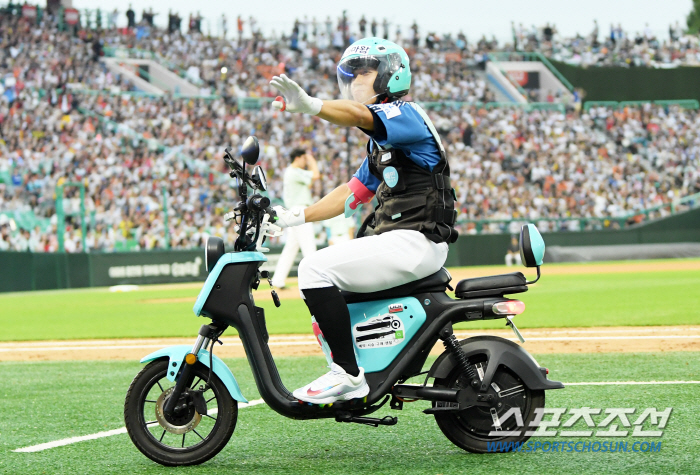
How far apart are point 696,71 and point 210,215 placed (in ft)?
89.9

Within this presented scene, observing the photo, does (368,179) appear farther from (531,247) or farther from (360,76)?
(531,247)

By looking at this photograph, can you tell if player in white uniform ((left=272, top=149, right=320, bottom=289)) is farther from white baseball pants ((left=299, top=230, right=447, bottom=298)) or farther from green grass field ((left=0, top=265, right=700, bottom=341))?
white baseball pants ((left=299, top=230, right=447, bottom=298))

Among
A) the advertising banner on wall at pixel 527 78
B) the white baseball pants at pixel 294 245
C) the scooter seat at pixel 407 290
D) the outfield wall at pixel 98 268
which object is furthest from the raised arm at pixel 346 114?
the advertising banner on wall at pixel 527 78

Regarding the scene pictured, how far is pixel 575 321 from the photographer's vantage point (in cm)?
1149

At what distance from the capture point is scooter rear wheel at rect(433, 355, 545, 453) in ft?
14.6

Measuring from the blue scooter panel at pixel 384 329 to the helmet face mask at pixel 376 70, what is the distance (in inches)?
43.3

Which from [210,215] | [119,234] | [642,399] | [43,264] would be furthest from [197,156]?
[642,399]

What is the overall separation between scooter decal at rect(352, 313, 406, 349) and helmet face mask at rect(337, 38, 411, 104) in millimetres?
1166

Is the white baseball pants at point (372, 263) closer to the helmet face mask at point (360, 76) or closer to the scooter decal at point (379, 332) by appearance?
the scooter decal at point (379, 332)

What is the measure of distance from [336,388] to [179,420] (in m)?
0.88

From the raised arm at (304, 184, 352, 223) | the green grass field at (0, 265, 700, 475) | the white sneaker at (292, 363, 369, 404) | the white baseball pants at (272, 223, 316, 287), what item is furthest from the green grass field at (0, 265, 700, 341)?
the white sneaker at (292, 363, 369, 404)

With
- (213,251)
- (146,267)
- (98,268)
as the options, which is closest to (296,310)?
(213,251)

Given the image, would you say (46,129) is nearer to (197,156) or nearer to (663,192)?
(197,156)

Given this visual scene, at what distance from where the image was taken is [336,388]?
424 centimetres
